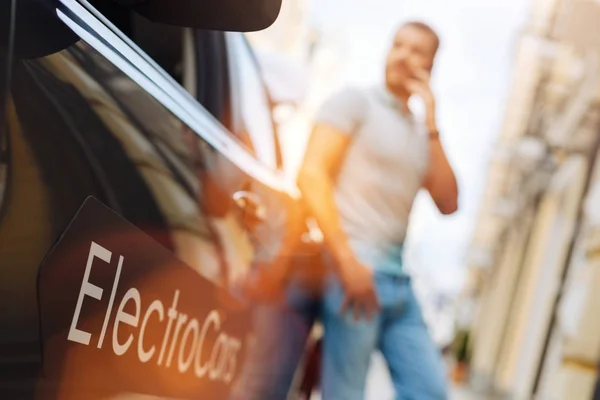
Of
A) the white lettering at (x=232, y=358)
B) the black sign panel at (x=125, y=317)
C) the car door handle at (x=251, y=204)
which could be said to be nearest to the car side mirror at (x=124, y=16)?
the black sign panel at (x=125, y=317)

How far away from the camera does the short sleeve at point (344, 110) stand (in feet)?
5.47

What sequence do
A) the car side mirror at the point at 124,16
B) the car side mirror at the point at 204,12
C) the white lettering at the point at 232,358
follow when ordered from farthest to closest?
the white lettering at the point at 232,358 < the car side mirror at the point at 204,12 < the car side mirror at the point at 124,16

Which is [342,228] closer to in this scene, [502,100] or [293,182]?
[293,182]

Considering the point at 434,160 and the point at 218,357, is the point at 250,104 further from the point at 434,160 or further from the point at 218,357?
the point at 218,357

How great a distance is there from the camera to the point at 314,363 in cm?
175

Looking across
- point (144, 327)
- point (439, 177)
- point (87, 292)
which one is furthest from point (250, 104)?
point (87, 292)

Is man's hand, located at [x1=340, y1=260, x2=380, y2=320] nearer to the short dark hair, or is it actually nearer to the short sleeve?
the short sleeve

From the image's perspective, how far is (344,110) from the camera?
65.9 inches

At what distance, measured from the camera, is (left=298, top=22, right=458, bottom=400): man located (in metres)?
1.67

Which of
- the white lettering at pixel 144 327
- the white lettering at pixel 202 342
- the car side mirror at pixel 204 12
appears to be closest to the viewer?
the car side mirror at pixel 204 12

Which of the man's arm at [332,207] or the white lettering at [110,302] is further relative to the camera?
the man's arm at [332,207]

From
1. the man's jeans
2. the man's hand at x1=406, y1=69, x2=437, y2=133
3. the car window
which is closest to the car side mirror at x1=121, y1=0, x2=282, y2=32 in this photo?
the car window

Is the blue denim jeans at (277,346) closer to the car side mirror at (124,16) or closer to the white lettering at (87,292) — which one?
the white lettering at (87,292)

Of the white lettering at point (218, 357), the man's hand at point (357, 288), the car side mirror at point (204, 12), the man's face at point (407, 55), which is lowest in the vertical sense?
the white lettering at point (218, 357)
